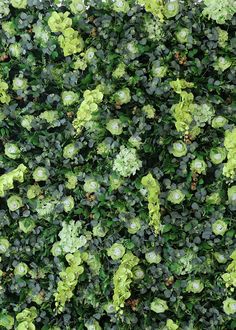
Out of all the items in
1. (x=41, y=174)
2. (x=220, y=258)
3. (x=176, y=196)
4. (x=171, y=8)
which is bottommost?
(x=220, y=258)

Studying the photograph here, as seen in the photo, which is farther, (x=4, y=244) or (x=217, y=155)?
(x=4, y=244)

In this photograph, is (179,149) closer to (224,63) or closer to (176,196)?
(176,196)

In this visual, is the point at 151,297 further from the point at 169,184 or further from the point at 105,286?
the point at 169,184

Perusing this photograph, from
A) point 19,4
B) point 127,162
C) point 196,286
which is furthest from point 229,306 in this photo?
point 19,4

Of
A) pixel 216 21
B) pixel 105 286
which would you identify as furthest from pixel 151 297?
pixel 216 21

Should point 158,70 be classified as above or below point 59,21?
below

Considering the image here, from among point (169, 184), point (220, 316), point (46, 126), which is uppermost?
point (46, 126)
